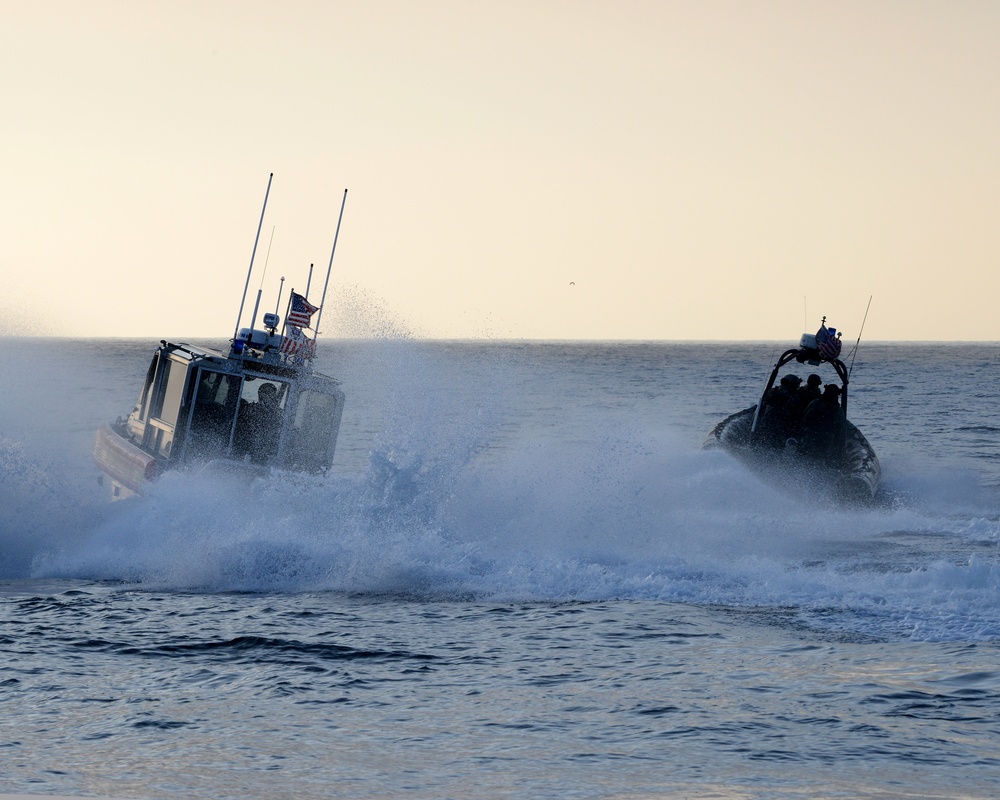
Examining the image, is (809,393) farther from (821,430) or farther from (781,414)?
(821,430)

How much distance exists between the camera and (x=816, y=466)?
20.6 metres

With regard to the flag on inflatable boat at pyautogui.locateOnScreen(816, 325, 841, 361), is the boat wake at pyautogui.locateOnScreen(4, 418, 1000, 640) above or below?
below

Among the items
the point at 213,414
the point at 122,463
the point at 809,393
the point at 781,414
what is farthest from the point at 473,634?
the point at 809,393

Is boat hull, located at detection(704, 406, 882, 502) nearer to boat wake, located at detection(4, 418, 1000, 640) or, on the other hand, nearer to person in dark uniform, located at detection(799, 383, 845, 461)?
person in dark uniform, located at detection(799, 383, 845, 461)

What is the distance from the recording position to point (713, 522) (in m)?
16.1

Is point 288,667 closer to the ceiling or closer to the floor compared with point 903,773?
closer to the floor

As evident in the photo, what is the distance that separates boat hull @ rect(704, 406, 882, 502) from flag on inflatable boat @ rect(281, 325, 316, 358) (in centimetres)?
955

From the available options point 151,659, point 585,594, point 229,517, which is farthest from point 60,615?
point 585,594

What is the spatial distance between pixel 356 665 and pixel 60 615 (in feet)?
10.5

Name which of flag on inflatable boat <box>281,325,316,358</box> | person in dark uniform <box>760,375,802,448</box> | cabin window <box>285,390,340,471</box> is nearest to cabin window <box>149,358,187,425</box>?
flag on inflatable boat <box>281,325,316,358</box>

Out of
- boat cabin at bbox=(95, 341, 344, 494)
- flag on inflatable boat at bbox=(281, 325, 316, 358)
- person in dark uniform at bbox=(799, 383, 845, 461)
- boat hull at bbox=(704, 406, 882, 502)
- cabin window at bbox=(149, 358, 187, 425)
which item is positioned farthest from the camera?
person in dark uniform at bbox=(799, 383, 845, 461)

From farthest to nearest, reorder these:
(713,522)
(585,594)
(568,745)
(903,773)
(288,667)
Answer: (713,522), (585,594), (288,667), (568,745), (903,773)

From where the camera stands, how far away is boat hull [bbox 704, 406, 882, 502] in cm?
1969

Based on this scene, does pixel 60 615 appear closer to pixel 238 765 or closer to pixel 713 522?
pixel 238 765
